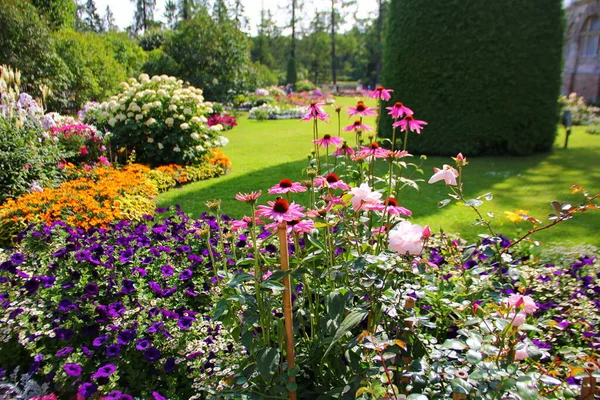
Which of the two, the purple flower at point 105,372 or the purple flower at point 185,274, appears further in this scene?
the purple flower at point 185,274

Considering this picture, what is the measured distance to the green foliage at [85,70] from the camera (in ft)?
37.9

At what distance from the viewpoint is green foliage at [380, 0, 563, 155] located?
7.04m

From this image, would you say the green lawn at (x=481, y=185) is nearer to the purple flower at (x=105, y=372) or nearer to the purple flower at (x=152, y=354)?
the purple flower at (x=152, y=354)

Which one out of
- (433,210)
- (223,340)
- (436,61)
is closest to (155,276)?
(223,340)

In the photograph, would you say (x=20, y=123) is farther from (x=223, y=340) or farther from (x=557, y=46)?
(x=557, y=46)

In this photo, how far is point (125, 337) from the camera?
193 centimetres

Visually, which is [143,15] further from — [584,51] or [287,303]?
[287,303]

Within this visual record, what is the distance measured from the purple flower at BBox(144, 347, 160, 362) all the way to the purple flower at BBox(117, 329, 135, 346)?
0.40 feet

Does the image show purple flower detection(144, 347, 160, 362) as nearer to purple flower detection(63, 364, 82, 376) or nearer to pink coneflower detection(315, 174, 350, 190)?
purple flower detection(63, 364, 82, 376)

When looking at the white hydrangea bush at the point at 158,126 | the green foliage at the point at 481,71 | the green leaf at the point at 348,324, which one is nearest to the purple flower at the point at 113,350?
the green leaf at the point at 348,324

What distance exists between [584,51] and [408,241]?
23.2 meters

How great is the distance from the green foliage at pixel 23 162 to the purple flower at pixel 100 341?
3.38 meters

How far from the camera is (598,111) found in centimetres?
1352

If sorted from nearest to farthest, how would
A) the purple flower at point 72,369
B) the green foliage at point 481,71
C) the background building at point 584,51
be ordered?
the purple flower at point 72,369, the green foliage at point 481,71, the background building at point 584,51
